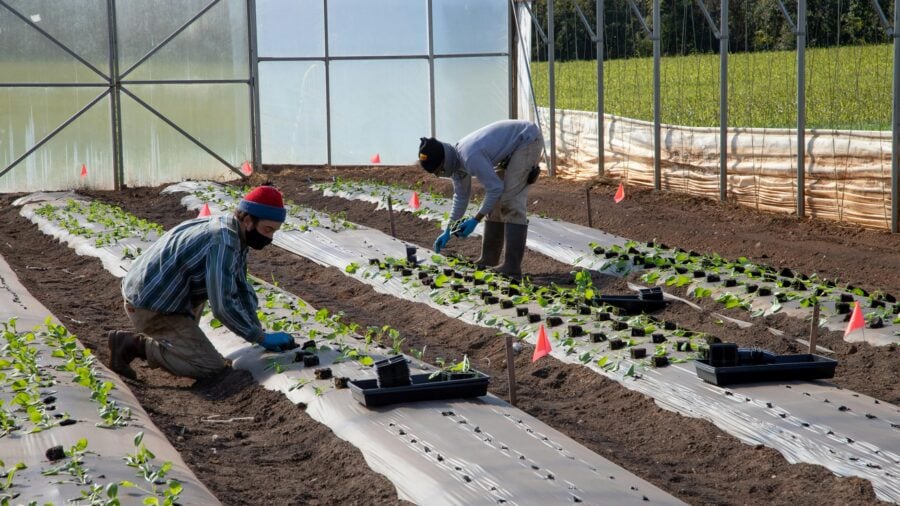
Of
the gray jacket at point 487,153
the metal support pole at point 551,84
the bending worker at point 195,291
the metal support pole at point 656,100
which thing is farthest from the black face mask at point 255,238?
the metal support pole at point 551,84

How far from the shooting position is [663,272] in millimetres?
8000

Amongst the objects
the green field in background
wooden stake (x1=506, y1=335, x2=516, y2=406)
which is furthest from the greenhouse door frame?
wooden stake (x1=506, y1=335, x2=516, y2=406)

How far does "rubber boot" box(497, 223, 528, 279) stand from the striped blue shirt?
125 inches

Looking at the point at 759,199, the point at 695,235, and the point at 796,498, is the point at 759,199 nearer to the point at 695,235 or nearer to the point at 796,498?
the point at 695,235

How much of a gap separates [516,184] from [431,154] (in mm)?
848

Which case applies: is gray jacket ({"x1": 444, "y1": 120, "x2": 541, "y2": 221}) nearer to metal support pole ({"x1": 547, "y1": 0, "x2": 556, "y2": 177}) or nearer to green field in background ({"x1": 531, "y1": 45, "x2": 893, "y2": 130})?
green field in background ({"x1": 531, "y1": 45, "x2": 893, "y2": 130})

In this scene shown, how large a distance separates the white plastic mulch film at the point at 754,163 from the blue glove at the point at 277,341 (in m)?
6.90

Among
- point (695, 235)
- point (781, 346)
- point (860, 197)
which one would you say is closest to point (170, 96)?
point (695, 235)

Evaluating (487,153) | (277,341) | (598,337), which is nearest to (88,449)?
(277,341)

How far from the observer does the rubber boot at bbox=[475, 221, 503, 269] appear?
8648 millimetres

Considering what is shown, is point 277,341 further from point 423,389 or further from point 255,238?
point 423,389

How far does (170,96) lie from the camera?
1571 centimetres

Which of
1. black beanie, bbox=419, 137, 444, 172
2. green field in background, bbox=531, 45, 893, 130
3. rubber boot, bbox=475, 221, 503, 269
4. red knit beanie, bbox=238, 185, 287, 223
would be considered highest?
green field in background, bbox=531, 45, 893, 130

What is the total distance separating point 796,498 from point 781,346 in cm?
210
